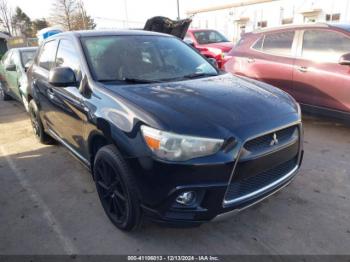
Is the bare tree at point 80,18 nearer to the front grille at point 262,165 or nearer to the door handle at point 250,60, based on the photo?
the door handle at point 250,60

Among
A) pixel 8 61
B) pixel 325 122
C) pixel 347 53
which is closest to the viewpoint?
pixel 347 53

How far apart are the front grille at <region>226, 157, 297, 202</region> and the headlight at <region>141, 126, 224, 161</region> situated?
1.03ft

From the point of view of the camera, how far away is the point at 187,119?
2.26 m

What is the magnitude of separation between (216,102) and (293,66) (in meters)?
3.20

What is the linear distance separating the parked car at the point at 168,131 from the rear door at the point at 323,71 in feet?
6.76

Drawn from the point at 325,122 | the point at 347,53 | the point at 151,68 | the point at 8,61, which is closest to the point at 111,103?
the point at 151,68

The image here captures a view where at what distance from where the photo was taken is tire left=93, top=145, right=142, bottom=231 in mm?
2393

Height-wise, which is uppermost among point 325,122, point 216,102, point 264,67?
point 216,102

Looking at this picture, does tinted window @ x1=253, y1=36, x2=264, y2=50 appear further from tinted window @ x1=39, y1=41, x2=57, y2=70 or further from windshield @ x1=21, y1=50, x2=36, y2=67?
windshield @ x1=21, y1=50, x2=36, y2=67

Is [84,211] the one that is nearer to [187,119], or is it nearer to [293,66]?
[187,119]

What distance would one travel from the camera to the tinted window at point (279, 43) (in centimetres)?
539

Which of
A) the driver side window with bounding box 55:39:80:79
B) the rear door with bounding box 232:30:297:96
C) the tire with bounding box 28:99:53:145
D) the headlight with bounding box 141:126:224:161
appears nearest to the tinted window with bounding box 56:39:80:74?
the driver side window with bounding box 55:39:80:79

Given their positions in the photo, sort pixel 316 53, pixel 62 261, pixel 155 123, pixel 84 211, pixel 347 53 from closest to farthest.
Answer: pixel 155 123 < pixel 62 261 < pixel 84 211 < pixel 347 53 < pixel 316 53

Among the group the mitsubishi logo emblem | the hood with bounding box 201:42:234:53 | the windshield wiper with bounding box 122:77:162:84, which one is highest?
the windshield wiper with bounding box 122:77:162:84
